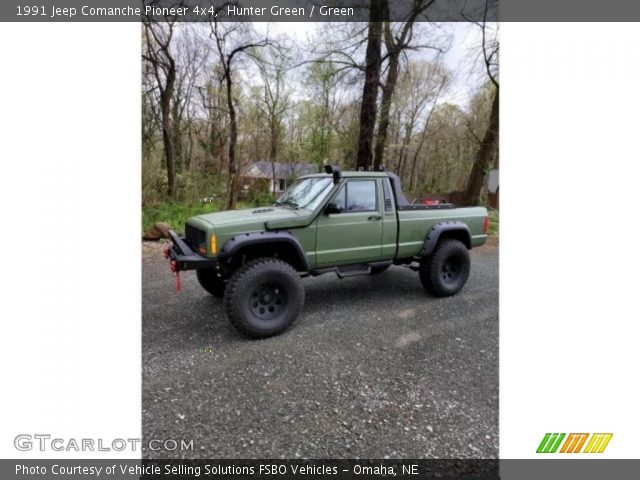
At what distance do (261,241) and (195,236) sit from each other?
786 millimetres

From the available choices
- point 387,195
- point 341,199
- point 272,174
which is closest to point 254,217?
point 341,199

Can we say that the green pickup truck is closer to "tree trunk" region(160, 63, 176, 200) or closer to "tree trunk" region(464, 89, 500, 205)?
"tree trunk" region(464, 89, 500, 205)

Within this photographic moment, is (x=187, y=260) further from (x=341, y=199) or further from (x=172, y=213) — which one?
(x=172, y=213)

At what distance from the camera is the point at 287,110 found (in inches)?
456

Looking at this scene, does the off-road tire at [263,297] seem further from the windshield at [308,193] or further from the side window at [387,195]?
the side window at [387,195]

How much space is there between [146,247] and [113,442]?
5785 millimetres

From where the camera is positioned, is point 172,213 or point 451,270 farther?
point 172,213

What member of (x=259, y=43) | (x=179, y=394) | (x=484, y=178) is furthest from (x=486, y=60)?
(x=179, y=394)

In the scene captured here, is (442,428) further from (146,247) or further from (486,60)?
(486,60)

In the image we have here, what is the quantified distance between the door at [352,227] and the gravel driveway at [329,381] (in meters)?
0.71

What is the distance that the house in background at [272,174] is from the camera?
11.2 metres

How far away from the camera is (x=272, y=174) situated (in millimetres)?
12547

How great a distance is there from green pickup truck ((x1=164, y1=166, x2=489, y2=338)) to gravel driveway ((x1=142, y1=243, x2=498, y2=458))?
1.10 feet

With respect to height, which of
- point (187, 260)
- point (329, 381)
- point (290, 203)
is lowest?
point (329, 381)
